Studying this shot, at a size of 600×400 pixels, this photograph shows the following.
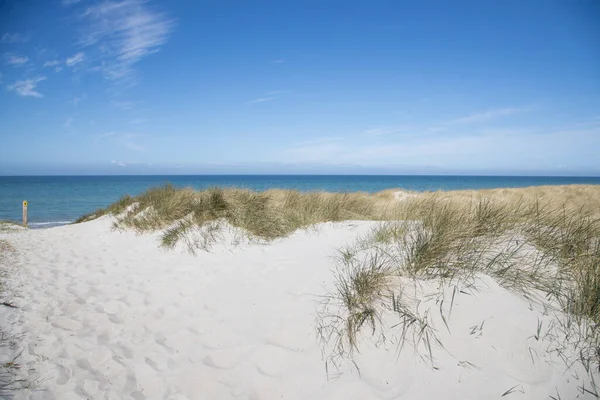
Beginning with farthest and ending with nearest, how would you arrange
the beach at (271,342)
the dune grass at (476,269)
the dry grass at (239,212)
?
the dry grass at (239,212) → the dune grass at (476,269) → the beach at (271,342)

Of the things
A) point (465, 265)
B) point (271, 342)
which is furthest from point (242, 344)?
point (465, 265)

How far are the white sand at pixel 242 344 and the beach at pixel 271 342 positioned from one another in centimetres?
1

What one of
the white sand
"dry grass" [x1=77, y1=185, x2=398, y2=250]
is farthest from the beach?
"dry grass" [x1=77, y1=185, x2=398, y2=250]

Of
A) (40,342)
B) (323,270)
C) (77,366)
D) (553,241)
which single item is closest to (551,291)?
(553,241)

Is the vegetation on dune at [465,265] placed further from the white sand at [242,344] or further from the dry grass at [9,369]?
the dry grass at [9,369]

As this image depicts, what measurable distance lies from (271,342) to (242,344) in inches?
12.6

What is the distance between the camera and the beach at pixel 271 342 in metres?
2.36

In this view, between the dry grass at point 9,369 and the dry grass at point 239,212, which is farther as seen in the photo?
the dry grass at point 239,212

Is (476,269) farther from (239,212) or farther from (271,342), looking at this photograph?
(239,212)

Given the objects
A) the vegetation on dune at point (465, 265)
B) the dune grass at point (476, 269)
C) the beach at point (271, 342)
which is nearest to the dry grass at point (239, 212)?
the vegetation on dune at point (465, 265)

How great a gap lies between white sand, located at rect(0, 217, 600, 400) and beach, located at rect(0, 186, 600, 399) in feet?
0.04

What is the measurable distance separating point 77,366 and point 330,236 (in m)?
4.39

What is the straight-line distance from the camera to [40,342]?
308 centimetres

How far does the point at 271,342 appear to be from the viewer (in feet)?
10.1
